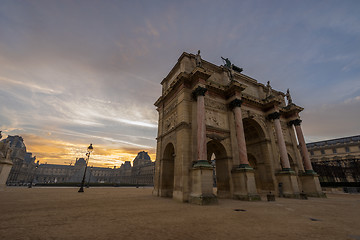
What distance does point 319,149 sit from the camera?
5806 cm

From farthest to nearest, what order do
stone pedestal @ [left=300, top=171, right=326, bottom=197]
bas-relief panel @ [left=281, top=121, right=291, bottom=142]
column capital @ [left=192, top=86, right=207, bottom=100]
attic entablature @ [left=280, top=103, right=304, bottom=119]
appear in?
1. attic entablature @ [left=280, top=103, right=304, bottom=119]
2. bas-relief panel @ [left=281, top=121, right=291, bottom=142]
3. stone pedestal @ [left=300, top=171, right=326, bottom=197]
4. column capital @ [left=192, top=86, right=207, bottom=100]

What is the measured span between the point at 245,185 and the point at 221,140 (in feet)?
15.4

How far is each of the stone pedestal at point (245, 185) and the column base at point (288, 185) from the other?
5.94m

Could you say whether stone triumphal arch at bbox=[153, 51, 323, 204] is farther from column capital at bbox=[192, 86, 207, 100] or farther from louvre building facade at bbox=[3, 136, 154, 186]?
louvre building facade at bbox=[3, 136, 154, 186]

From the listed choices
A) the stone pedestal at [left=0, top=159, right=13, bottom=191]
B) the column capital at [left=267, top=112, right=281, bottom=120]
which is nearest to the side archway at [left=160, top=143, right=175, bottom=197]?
the column capital at [left=267, top=112, right=281, bottom=120]

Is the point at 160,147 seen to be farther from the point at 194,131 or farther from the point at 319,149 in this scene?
the point at 319,149

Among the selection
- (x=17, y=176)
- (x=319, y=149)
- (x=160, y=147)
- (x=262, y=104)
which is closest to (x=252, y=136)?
(x=262, y=104)

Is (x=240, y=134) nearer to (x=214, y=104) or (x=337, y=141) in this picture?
(x=214, y=104)

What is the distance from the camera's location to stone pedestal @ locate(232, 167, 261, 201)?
45.8 ft

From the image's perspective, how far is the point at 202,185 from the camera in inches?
478

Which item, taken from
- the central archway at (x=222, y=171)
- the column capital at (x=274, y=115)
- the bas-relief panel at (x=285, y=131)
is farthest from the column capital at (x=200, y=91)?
the bas-relief panel at (x=285, y=131)

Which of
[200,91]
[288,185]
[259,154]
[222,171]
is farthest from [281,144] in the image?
[200,91]

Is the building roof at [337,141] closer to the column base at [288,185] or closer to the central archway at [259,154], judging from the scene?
Answer: the central archway at [259,154]

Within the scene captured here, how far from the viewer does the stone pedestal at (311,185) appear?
19025 mm
